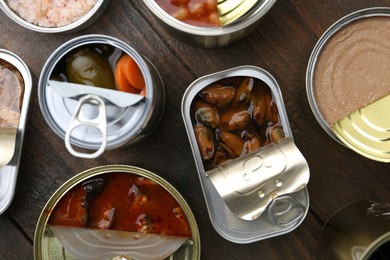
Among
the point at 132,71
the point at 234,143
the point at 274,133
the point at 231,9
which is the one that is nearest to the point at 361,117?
the point at 274,133

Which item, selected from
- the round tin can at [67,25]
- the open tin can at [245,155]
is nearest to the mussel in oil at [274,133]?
the open tin can at [245,155]

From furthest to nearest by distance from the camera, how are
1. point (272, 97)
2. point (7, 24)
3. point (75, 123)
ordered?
point (7, 24), point (272, 97), point (75, 123)

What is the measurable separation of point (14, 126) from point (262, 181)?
0.65 meters

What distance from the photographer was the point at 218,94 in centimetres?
128

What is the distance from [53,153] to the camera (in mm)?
1391

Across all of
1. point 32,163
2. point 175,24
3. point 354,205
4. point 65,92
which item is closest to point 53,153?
point 32,163

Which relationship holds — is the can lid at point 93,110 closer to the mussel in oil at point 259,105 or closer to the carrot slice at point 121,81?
the carrot slice at point 121,81

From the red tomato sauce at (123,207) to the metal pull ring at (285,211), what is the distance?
23 cm

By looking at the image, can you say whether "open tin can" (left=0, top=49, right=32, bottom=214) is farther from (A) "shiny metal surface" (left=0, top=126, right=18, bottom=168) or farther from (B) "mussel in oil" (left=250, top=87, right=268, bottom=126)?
(B) "mussel in oil" (left=250, top=87, right=268, bottom=126)

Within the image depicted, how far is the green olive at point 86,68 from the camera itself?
3.94 ft

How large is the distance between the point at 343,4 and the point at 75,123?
0.75 meters

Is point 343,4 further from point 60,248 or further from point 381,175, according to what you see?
point 60,248

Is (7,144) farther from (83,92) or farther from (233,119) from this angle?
(233,119)

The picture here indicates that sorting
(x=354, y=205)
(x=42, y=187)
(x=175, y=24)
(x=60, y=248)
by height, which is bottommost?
(x=354, y=205)
